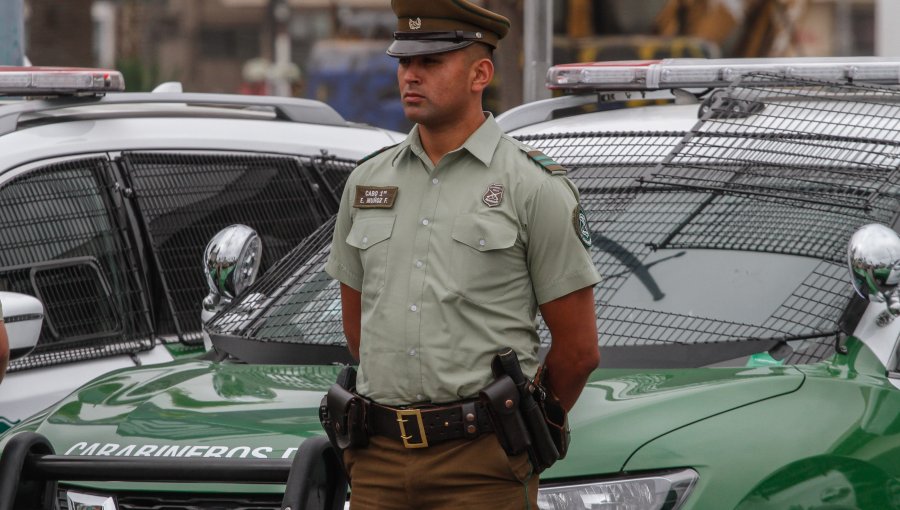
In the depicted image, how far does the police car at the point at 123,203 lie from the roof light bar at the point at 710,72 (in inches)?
57.8

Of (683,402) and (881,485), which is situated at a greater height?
(683,402)

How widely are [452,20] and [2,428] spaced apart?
8.31 feet

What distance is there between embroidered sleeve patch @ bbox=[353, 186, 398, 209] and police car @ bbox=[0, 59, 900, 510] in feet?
1.83

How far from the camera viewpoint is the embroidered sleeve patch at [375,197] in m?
3.35

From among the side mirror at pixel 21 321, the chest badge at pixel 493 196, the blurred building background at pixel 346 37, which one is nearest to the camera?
the chest badge at pixel 493 196

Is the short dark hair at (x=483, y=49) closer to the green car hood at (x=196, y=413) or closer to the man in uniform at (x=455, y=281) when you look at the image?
the man in uniform at (x=455, y=281)

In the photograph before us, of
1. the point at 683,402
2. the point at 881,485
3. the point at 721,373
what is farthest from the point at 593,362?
the point at 881,485

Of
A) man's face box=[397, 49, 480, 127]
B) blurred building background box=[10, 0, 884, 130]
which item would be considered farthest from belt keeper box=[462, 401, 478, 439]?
blurred building background box=[10, 0, 884, 130]

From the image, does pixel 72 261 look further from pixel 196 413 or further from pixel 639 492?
pixel 639 492

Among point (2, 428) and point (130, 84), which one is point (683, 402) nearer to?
point (2, 428)

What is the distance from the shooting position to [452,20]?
3311 mm

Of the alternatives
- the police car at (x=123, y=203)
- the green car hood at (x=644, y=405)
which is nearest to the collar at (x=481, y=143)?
the green car hood at (x=644, y=405)

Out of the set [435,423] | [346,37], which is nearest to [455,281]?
[435,423]

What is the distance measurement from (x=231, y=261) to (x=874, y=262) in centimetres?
216
